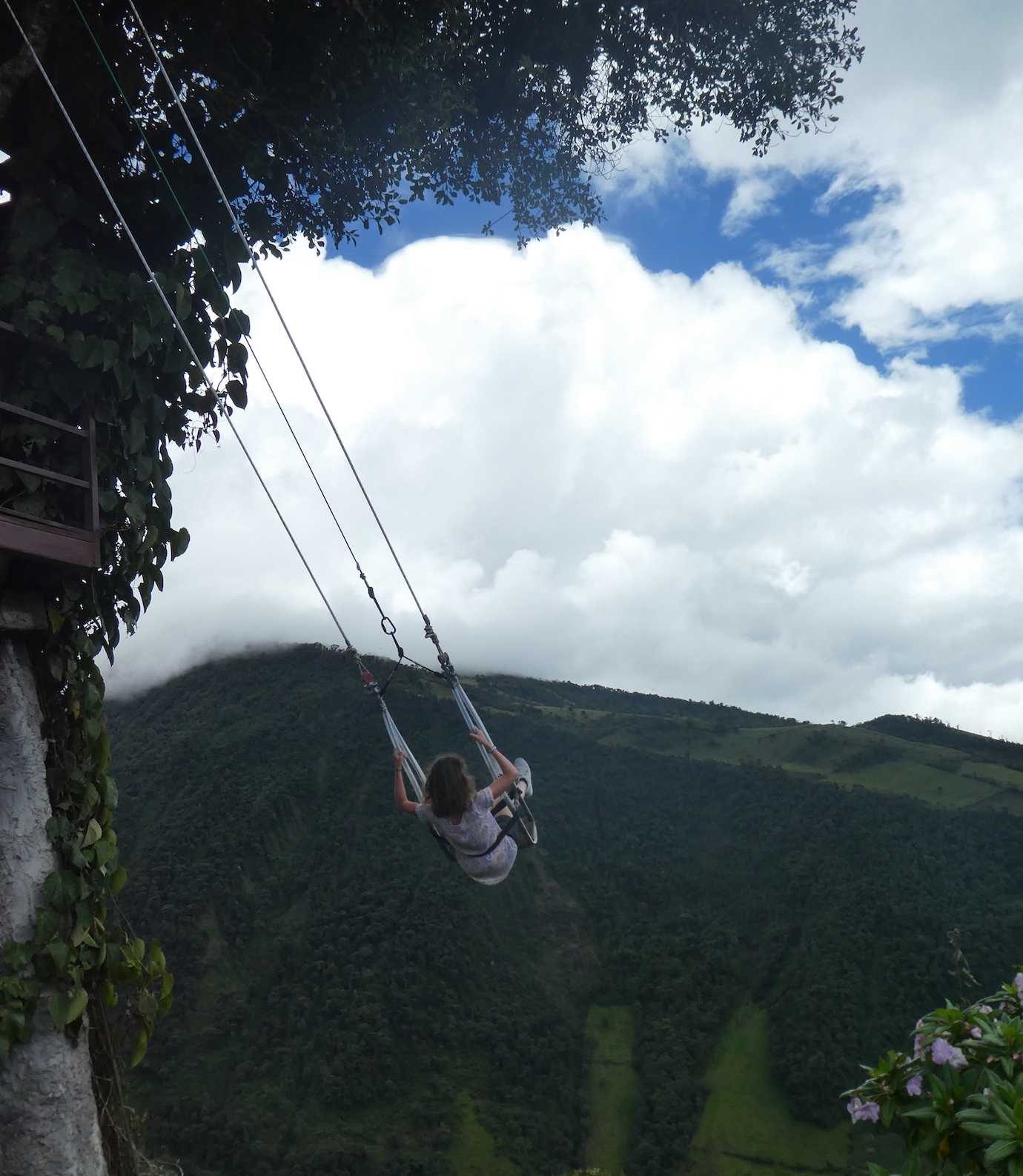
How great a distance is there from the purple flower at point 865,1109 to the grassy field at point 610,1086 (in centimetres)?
2972

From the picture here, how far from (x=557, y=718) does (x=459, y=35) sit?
42.9 metres

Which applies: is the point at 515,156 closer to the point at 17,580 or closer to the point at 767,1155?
the point at 17,580

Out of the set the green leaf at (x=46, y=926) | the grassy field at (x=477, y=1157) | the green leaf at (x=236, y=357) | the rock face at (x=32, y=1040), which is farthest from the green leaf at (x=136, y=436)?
the grassy field at (x=477, y=1157)

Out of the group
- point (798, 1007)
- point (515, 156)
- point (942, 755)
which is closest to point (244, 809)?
point (798, 1007)

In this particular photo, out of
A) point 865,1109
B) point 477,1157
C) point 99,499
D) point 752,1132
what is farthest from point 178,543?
point 752,1132

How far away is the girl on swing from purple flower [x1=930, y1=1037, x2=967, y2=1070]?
1697 mm

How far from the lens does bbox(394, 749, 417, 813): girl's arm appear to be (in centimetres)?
382

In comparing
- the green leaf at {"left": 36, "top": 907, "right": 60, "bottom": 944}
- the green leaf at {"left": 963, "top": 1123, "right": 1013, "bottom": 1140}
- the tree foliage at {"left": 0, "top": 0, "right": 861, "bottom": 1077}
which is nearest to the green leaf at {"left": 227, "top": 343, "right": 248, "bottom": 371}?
the tree foliage at {"left": 0, "top": 0, "right": 861, "bottom": 1077}

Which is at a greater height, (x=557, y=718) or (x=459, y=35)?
(x=557, y=718)

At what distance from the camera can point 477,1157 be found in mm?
27156

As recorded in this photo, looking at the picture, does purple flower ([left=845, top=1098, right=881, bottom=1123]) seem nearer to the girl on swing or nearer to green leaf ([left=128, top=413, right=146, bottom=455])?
the girl on swing

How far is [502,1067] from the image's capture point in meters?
31.2

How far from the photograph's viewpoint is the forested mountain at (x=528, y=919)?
93.4 feet

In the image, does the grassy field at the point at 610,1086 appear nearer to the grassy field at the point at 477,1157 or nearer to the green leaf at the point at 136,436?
the grassy field at the point at 477,1157
